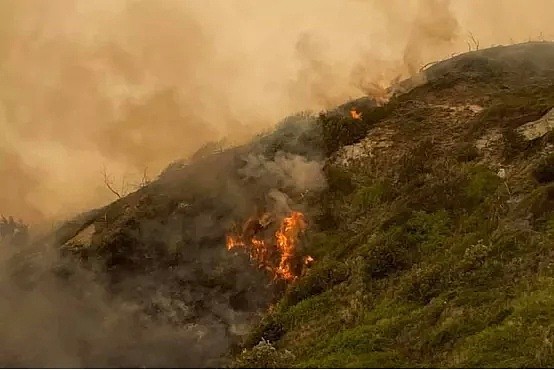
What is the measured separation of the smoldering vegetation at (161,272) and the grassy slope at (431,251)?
83.6 inches

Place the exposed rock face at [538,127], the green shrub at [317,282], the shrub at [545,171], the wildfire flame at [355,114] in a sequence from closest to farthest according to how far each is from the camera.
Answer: the green shrub at [317,282] < the shrub at [545,171] < the exposed rock face at [538,127] < the wildfire flame at [355,114]

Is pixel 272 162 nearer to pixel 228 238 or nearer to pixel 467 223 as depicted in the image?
pixel 228 238

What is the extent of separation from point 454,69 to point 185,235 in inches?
683

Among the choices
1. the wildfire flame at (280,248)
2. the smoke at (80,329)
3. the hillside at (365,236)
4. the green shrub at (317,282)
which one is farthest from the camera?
the wildfire flame at (280,248)

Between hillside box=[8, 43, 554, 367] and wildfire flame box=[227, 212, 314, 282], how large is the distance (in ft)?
0.19

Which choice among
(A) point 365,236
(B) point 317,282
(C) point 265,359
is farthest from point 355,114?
(C) point 265,359

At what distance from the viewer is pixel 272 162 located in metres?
30.1

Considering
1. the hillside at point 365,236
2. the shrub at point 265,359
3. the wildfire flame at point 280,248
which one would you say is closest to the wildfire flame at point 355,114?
the hillside at point 365,236

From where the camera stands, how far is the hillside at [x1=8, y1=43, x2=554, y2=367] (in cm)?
1375

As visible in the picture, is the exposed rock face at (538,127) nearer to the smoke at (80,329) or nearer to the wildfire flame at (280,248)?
the wildfire flame at (280,248)

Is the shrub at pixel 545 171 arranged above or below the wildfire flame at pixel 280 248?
below

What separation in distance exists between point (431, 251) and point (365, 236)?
3587 millimetres

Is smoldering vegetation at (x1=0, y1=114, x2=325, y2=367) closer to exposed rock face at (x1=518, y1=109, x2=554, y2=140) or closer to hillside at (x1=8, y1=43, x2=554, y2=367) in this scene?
hillside at (x1=8, y1=43, x2=554, y2=367)

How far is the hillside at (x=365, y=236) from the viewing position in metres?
13.8
